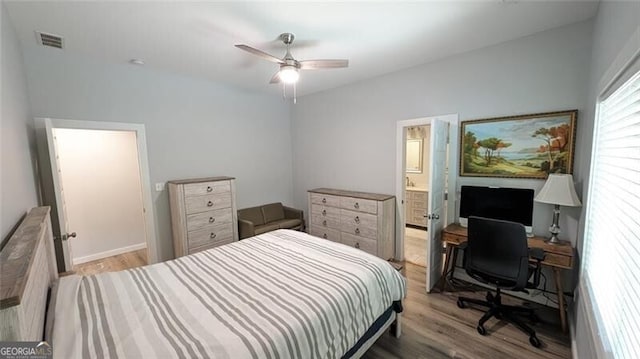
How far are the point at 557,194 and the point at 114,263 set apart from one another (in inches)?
Answer: 213

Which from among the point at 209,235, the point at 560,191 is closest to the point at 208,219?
the point at 209,235

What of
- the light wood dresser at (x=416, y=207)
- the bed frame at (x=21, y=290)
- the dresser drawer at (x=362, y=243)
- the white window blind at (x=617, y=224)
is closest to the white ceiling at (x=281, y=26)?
the white window blind at (x=617, y=224)

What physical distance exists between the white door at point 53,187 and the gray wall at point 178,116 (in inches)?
12.9

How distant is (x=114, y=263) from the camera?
145 inches

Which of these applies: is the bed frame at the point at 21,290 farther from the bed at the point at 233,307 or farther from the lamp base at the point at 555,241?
the lamp base at the point at 555,241

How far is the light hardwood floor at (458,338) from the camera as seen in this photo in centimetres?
196

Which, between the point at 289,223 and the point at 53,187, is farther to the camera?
the point at 289,223

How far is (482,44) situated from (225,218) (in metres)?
3.76

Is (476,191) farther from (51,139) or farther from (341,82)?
(51,139)

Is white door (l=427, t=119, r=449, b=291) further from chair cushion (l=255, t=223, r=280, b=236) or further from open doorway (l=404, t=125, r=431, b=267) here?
chair cushion (l=255, t=223, r=280, b=236)

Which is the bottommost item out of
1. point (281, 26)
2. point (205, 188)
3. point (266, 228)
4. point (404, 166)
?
point (266, 228)

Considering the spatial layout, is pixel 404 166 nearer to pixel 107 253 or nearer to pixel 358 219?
pixel 358 219

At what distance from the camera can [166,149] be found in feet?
11.2

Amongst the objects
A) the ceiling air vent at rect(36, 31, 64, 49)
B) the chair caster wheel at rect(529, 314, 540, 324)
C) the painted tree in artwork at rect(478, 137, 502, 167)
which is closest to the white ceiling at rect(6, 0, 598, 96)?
the ceiling air vent at rect(36, 31, 64, 49)
